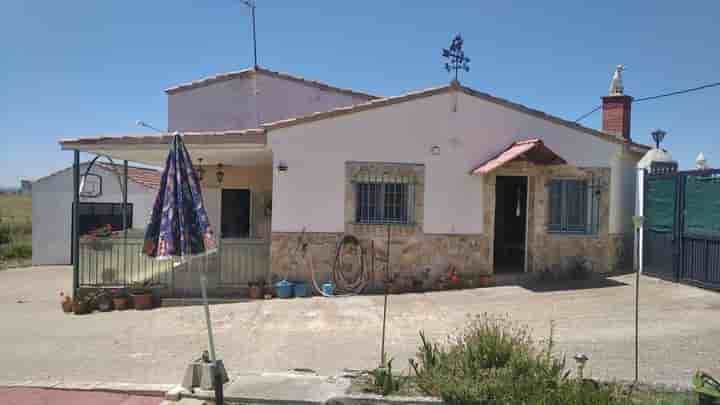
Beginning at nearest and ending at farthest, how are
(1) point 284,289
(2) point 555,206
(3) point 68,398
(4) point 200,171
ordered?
(3) point 68,398 → (1) point 284,289 → (2) point 555,206 → (4) point 200,171

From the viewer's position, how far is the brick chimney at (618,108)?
1206 cm

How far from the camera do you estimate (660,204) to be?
995cm

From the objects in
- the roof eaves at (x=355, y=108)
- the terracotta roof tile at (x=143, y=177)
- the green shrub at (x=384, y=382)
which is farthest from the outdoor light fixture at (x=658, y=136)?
the terracotta roof tile at (x=143, y=177)

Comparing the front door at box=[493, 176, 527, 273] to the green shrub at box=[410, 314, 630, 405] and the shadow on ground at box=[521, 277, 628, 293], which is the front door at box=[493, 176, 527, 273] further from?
the green shrub at box=[410, 314, 630, 405]

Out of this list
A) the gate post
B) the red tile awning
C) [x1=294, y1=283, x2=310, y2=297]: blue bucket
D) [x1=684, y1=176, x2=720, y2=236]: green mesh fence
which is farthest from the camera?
[x1=294, y1=283, x2=310, y2=297]: blue bucket

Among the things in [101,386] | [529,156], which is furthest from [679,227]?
[101,386]

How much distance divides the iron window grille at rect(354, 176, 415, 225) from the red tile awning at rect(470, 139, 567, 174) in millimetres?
1547

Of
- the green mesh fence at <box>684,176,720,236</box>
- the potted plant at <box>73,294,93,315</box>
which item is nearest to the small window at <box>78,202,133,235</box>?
the potted plant at <box>73,294,93,315</box>

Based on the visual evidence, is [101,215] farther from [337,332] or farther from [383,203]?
[337,332]

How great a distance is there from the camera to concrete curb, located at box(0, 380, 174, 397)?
15.8 ft

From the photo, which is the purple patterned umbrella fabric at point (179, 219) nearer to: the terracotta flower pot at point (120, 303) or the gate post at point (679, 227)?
the terracotta flower pot at point (120, 303)

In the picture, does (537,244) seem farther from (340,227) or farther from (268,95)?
(268,95)

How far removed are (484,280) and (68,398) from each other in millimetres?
7769

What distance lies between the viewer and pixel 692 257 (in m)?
9.14
